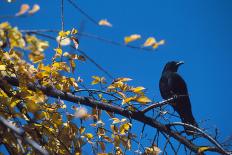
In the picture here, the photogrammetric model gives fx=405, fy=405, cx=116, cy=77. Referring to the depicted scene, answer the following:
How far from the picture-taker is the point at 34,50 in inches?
71.9

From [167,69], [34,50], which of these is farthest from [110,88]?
[167,69]

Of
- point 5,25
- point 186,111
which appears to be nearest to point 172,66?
point 186,111

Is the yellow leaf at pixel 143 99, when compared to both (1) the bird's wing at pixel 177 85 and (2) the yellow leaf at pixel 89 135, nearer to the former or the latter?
(2) the yellow leaf at pixel 89 135

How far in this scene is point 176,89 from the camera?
22.0ft

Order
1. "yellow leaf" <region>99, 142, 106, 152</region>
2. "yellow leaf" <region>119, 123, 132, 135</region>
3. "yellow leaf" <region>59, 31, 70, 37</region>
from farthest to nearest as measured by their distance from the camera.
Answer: "yellow leaf" <region>99, 142, 106, 152</region>, "yellow leaf" <region>119, 123, 132, 135</region>, "yellow leaf" <region>59, 31, 70, 37</region>

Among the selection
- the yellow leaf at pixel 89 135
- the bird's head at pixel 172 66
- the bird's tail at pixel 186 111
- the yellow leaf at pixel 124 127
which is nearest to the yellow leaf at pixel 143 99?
the yellow leaf at pixel 124 127

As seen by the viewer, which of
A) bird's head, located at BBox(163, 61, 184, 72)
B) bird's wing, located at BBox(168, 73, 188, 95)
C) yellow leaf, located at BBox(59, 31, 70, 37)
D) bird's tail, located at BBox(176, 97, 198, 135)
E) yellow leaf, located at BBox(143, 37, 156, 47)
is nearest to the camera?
yellow leaf, located at BBox(143, 37, 156, 47)

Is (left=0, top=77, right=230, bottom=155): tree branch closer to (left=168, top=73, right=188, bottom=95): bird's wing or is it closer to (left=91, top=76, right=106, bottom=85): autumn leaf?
(left=91, top=76, right=106, bottom=85): autumn leaf

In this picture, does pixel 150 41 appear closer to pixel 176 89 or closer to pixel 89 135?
pixel 89 135

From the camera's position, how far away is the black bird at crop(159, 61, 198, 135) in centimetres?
605

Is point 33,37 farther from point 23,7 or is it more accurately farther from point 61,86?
point 61,86

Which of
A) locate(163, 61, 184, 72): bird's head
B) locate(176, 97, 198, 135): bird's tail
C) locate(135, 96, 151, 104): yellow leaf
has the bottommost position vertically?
locate(135, 96, 151, 104): yellow leaf

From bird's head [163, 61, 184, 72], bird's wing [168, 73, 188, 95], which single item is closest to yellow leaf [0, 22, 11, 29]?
bird's wing [168, 73, 188, 95]

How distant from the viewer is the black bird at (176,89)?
605 centimetres
